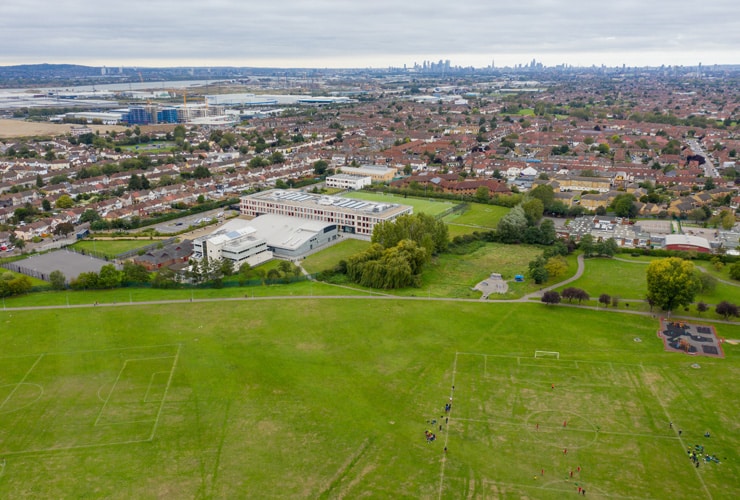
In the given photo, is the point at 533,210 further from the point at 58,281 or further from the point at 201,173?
the point at 201,173

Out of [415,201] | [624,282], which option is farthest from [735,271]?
[415,201]

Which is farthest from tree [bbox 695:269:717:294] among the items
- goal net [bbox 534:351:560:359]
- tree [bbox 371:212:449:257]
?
tree [bbox 371:212:449:257]

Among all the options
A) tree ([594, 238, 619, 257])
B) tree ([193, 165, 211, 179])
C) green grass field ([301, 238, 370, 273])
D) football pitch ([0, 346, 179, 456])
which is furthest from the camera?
tree ([193, 165, 211, 179])

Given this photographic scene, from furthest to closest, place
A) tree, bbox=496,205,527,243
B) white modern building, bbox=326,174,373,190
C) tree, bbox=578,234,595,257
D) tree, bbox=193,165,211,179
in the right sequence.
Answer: tree, bbox=193,165,211,179 < white modern building, bbox=326,174,373,190 < tree, bbox=496,205,527,243 < tree, bbox=578,234,595,257

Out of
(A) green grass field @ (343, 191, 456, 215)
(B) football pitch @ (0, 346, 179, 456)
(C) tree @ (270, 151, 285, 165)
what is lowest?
(B) football pitch @ (0, 346, 179, 456)

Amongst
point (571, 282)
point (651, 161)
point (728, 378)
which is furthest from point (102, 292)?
point (651, 161)

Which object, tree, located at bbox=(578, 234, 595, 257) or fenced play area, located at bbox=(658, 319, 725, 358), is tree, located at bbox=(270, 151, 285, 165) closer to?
tree, located at bbox=(578, 234, 595, 257)

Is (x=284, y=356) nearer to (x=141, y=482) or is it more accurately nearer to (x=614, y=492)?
(x=141, y=482)
